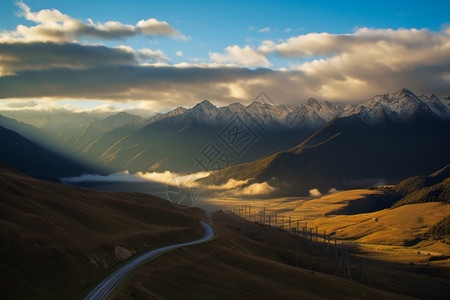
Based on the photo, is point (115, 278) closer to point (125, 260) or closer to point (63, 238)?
point (125, 260)

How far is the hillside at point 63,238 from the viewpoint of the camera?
5703 cm

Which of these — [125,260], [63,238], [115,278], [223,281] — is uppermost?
[63,238]

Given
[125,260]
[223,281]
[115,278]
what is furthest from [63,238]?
[223,281]

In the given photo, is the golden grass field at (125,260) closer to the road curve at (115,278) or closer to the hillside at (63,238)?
the hillside at (63,238)

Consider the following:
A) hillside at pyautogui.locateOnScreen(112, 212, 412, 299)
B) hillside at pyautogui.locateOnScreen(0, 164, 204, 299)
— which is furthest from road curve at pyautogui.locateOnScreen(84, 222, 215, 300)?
hillside at pyautogui.locateOnScreen(112, 212, 412, 299)

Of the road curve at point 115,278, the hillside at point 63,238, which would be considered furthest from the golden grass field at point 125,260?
the road curve at point 115,278

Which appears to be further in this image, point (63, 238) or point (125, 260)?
point (125, 260)

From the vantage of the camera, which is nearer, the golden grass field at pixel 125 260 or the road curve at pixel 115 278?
the road curve at pixel 115 278

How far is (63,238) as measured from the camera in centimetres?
7906

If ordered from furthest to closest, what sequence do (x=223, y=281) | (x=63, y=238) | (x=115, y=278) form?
(x=223, y=281) < (x=63, y=238) < (x=115, y=278)

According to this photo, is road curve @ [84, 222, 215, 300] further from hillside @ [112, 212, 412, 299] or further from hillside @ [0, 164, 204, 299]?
hillside @ [112, 212, 412, 299]

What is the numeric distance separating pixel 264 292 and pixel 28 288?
155 feet

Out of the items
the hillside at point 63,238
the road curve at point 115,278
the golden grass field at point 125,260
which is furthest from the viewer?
the golden grass field at point 125,260

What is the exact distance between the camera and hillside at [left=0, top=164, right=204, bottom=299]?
57.0m
